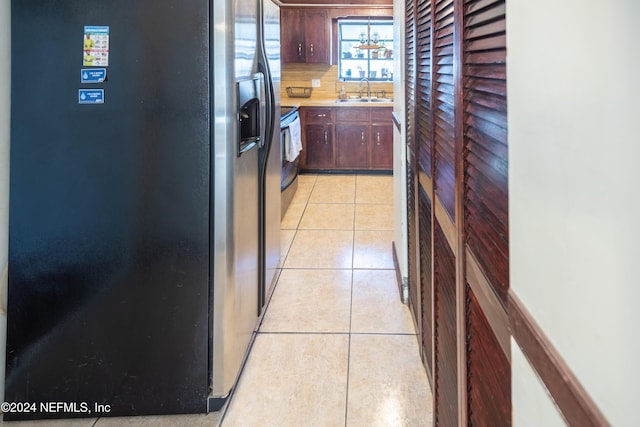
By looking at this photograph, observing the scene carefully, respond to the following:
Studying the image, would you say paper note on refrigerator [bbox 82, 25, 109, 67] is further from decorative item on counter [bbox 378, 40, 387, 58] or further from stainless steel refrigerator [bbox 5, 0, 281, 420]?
decorative item on counter [bbox 378, 40, 387, 58]

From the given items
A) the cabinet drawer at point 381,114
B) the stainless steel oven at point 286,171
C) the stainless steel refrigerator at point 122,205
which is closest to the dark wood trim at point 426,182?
the stainless steel refrigerator at point 122,205

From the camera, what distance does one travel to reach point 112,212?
1.68 meters

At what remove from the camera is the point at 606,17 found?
1.36 feet

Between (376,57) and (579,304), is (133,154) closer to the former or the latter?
(579,304)

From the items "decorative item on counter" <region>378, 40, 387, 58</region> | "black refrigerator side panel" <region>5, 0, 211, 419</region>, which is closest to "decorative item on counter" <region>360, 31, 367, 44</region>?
"decorative item on counter" <region>378, 40, 387, 58</region>

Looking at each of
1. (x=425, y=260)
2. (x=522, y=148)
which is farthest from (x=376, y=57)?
(x=522, y=148)

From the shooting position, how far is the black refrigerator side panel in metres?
1.62

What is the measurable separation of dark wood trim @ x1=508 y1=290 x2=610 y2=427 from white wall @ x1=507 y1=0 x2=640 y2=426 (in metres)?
0.01

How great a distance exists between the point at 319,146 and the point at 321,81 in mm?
1073

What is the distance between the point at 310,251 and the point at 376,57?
415 cm

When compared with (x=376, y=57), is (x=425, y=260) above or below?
below

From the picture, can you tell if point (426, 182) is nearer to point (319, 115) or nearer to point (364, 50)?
point (319, 115)

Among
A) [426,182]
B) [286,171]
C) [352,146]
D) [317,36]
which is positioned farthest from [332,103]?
[426,182]

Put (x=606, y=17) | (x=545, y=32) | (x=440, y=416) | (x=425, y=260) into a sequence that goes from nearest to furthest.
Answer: (x=606, y=17)
(x=545, y=32)
(x=440, y=416)
(x=425, y=260)
